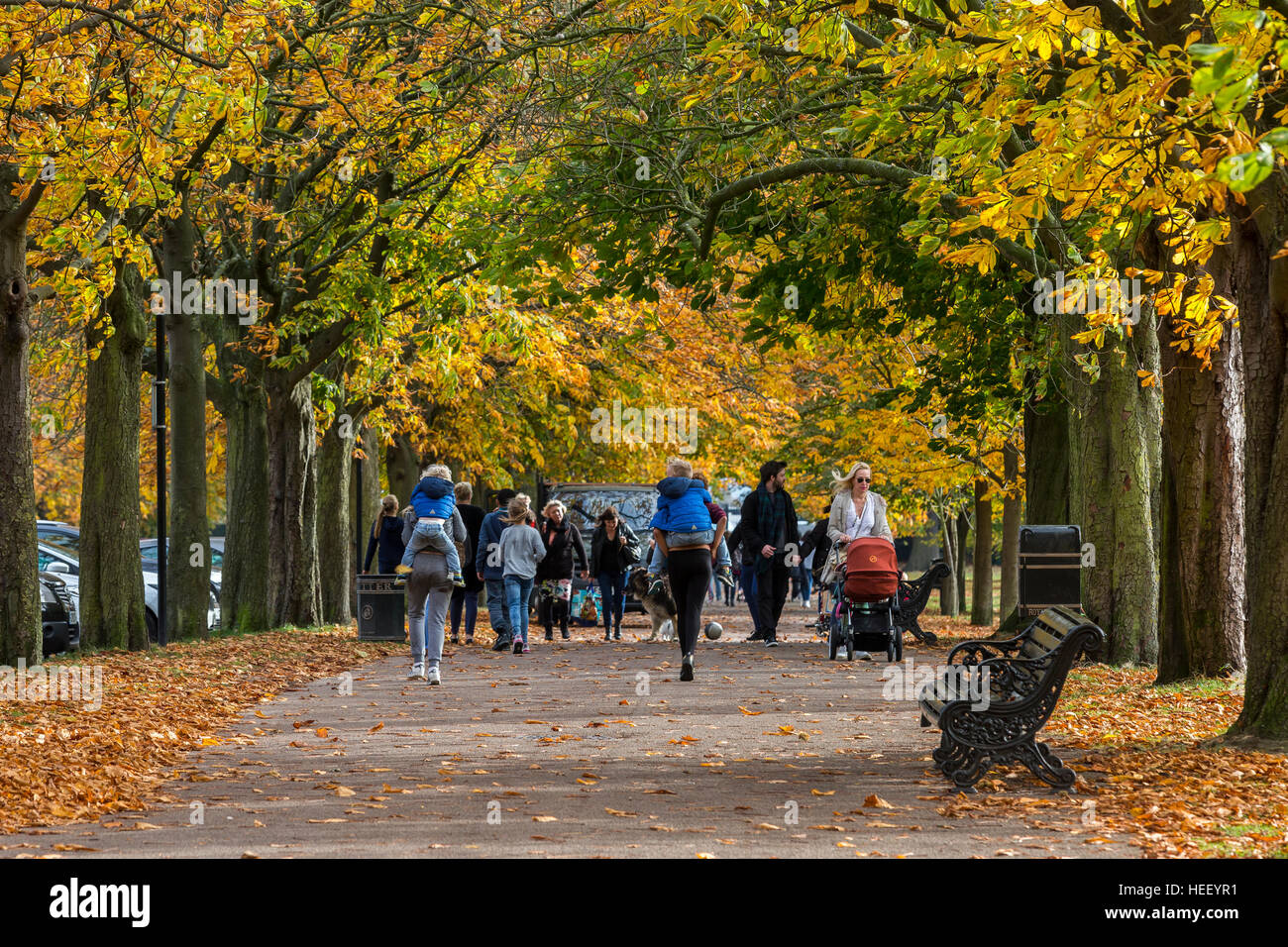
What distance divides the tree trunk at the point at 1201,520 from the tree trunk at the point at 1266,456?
2.09 metres

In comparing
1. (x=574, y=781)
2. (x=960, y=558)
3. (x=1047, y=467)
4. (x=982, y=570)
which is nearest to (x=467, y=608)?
(x=1047, y=467)

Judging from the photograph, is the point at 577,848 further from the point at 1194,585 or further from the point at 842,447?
the point at 842,447

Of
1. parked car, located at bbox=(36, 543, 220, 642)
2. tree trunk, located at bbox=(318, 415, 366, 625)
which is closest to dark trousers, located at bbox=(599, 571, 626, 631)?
tree trunk, located at bbox=(318, 415, 366, 625)

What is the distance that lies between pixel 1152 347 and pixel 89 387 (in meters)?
10.8

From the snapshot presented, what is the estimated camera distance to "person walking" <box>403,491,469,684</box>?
48.5 ft

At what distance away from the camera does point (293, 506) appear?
22516 millimetres

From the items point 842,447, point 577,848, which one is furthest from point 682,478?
point 842,447

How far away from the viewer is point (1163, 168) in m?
9.27

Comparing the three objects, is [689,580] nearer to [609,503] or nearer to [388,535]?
[388,535]

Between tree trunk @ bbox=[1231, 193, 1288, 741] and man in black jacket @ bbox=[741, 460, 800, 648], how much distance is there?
8998 millimetres

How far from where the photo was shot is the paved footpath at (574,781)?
7.11m

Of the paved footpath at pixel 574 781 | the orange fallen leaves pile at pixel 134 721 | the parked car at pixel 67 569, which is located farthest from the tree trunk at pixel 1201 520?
Answer: the parked car at pixel 67 569

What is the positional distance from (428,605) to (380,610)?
17.7ft

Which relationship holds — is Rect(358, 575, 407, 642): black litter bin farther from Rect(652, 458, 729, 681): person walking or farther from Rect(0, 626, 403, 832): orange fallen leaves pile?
Rect(652, 458, 729, 681): person walking
